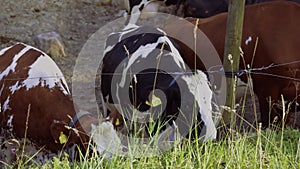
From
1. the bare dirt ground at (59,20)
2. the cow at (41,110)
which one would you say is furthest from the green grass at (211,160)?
the bare dirt ground at (59,20)

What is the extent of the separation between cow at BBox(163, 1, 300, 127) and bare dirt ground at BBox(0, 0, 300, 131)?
273 cm

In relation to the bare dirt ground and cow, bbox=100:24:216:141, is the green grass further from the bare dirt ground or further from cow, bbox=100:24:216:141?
the bare dirt ground

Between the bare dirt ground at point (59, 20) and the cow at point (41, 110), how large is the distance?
313cm

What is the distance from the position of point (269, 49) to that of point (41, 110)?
245 centimetres

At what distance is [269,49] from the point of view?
6352 millimetres

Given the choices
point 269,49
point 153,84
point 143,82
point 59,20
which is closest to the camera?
point 153,84

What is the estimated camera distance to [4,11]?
10383mm

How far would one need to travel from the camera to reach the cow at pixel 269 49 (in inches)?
244

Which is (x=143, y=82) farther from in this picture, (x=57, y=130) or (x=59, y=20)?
(x=59, y=20)

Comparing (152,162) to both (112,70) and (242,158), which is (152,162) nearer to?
→ (242,158)

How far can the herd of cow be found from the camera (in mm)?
4750

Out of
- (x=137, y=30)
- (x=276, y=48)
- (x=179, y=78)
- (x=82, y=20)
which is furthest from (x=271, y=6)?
(x=82, y=20)

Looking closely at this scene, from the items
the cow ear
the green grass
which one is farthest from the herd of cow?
the green grass

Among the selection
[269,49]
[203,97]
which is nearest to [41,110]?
[203,97]
